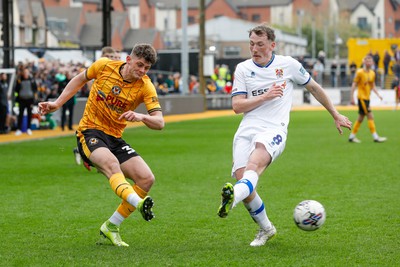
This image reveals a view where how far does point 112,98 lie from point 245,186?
1.64m

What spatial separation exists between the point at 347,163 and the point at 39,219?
904 cm

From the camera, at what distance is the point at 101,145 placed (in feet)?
31.1

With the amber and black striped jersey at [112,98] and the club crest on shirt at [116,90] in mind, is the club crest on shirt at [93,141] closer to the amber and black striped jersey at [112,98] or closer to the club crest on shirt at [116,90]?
the amber and black striped jersey at [112,98]

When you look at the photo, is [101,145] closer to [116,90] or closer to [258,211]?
[116,90]

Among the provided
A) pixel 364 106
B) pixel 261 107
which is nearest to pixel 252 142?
pixel 261 107

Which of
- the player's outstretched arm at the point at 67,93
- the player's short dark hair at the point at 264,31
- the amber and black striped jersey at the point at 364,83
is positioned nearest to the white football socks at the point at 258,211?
the player's short dark hair at the point at 264,31

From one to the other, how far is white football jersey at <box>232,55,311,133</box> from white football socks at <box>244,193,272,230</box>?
71 cm

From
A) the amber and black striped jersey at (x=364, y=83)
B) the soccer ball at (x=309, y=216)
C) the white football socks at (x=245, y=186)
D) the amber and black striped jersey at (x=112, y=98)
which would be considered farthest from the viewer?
the amber and black striped jersey at (x=364, y=83)

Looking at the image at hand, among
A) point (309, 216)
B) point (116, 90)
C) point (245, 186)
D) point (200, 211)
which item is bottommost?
point (200, 211)

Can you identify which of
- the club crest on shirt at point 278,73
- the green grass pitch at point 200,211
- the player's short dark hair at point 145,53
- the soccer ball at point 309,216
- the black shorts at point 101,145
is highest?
the player's short dark hair at point 145,53

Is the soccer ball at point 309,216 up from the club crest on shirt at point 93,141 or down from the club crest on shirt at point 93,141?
down

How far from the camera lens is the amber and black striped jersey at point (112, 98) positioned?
9.55 meters

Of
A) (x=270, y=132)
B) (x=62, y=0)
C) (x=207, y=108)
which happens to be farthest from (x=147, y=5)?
(x=270, y=132)

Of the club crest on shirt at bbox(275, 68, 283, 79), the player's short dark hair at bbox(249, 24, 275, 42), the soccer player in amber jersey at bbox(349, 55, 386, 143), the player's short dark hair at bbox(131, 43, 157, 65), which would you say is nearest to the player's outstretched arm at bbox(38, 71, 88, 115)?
the player's short dark hair at bbox(131, 43, 157, 65)
